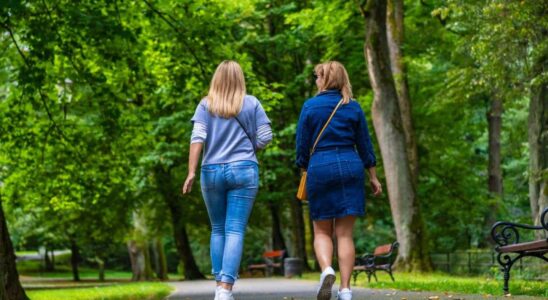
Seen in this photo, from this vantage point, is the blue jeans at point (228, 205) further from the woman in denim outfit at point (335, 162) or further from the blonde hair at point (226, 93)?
the woman in denim outfit at point (335, 162)

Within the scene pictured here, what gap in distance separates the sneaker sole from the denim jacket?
109 centimetres

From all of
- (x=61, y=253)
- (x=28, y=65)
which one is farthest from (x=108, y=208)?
(x=61, y=253)

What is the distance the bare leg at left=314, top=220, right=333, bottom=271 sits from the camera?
7508 mm

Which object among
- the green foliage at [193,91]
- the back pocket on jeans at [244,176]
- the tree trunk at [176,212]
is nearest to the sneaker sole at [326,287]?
the back pocket on jeans at [244,176]

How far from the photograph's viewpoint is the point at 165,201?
3203 centimetres

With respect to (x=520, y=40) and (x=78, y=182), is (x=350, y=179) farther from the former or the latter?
(x=78, y=182)

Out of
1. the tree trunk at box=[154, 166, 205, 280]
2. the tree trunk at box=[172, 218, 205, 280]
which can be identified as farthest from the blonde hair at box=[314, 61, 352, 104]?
the tree trunk at box=[172, 218, 205, 280]

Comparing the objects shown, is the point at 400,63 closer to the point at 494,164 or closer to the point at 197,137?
the point at 494,164

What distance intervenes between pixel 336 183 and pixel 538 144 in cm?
1111

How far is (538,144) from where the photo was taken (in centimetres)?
1730

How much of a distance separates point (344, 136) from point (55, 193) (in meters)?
16.8

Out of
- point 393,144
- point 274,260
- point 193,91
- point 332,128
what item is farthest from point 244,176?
point 274,260

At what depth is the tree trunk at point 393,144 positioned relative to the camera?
19469 mm

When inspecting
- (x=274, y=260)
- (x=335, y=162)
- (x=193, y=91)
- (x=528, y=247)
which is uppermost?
(x=193, y=91)
